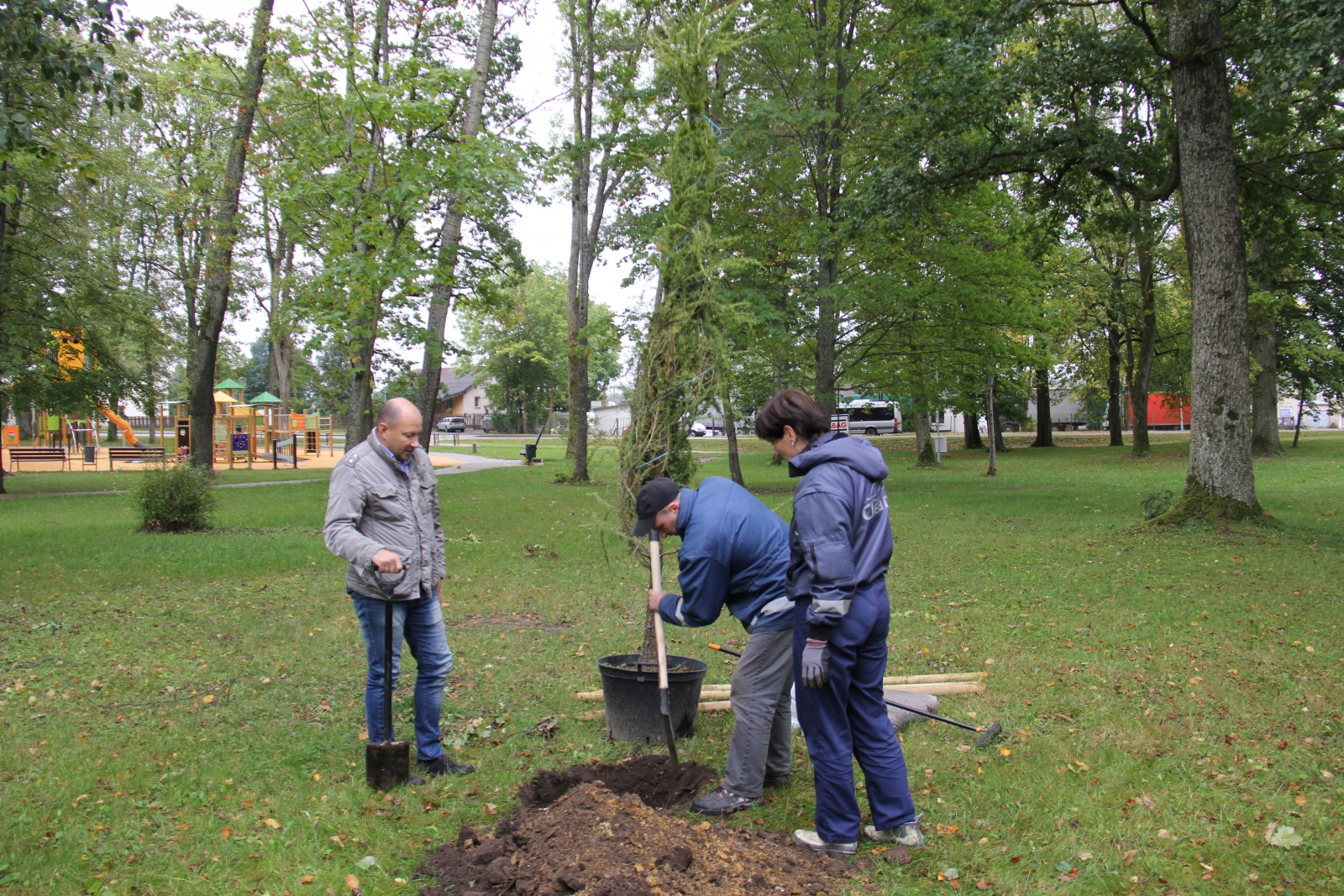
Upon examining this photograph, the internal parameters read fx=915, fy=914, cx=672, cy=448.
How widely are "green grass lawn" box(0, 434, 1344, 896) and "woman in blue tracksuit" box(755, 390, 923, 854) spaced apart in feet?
0.95

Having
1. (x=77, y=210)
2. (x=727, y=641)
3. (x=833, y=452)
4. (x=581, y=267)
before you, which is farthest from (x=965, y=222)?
(x=77, y=210)

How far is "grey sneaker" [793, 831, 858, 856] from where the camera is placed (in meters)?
3.76

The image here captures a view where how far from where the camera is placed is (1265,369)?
88.4 feet

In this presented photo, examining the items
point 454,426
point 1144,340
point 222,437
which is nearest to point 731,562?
point 1144,340

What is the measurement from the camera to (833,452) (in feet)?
12.3

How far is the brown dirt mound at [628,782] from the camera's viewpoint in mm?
4387

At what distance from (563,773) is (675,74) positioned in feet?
14.4

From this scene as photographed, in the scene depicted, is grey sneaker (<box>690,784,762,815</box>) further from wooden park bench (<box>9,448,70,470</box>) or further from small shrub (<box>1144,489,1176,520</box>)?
wooden park bench (<box>9,448,70,470</box>)

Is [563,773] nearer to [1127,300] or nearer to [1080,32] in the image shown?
[1080,32]

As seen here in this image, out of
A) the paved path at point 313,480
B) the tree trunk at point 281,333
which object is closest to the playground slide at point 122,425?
the tree trunk at point 281,333

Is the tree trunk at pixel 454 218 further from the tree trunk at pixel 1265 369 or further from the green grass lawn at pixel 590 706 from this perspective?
the tree trunk at pixel 1265 369

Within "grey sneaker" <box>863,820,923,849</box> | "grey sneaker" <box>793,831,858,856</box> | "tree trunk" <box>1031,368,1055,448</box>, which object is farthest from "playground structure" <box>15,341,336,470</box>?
"tree trunk" <box>1031,368,1055,448</box>

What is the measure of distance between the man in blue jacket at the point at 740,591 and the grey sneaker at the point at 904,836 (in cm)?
62

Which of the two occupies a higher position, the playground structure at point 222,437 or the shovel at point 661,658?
the playground structure at point 222,437
